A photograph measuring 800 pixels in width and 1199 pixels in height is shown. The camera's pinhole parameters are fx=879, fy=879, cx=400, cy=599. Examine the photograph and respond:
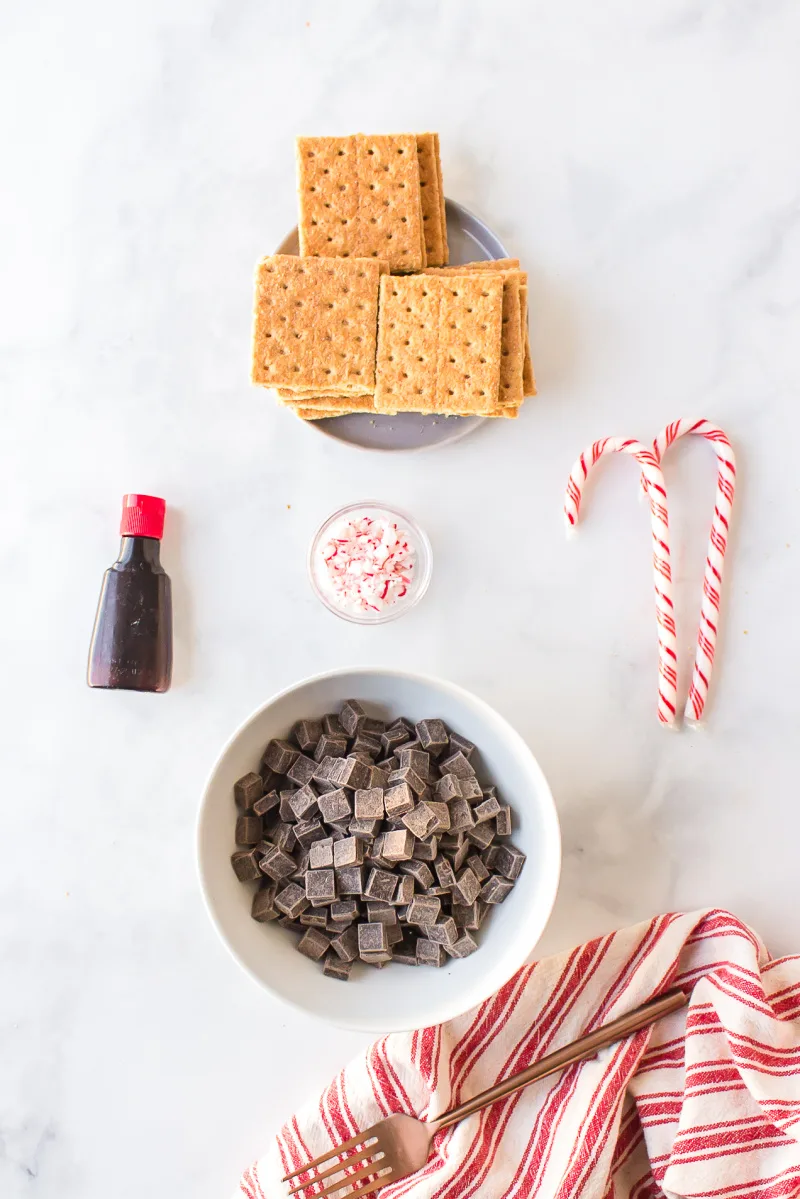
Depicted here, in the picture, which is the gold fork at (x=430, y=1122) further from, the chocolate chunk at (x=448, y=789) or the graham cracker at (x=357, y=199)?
the graham cracker at (x=357, y=199)

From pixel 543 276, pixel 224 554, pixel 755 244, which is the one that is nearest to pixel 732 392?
pixel 755 244

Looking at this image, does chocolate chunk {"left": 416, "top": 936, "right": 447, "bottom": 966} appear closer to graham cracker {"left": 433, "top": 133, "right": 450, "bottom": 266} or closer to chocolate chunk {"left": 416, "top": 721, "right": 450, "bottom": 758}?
chocolate chunk {"left": 416, "top": 721, "right": 450, "bottom": 758}

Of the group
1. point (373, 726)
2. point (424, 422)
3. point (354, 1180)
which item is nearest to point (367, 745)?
point (373, 726)

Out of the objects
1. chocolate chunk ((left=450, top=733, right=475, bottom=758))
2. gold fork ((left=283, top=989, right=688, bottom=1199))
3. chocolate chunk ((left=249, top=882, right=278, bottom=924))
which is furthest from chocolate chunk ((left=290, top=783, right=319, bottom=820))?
gold fork ((left=283, top=989, right=688, bottom=1199))

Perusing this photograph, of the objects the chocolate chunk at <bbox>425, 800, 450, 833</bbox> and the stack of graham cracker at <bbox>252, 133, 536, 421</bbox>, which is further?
the stack of graham cracker at <bbox>252, 133, 536, 421</bbox>

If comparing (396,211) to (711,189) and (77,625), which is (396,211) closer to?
(711,189)

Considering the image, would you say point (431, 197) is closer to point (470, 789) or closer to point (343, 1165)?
point (470, 789)

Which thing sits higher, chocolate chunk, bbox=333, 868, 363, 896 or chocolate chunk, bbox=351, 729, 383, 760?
chocolate chunk, bbox=351, 729, 383, 760
